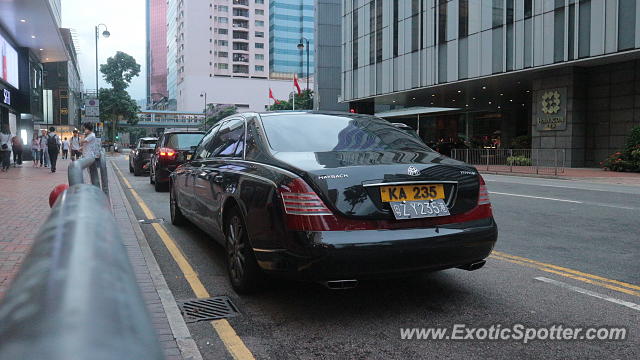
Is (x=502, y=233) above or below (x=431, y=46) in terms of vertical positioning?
below

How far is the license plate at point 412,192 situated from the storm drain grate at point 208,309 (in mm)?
1519

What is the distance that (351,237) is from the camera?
12.2 feet

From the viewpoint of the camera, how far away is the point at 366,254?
145 inches

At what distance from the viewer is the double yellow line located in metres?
4.65

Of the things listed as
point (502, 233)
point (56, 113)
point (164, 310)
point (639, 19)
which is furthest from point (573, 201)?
point (56, 113)

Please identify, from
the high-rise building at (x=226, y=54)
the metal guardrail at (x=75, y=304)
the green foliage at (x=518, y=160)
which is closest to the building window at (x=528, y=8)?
the green foliage at (x=518, y=160)

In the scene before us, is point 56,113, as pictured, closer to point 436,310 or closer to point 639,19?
point 639,19

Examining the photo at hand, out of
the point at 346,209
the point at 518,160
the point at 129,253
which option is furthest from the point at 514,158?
the point at 129,253

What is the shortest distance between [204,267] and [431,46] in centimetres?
2878

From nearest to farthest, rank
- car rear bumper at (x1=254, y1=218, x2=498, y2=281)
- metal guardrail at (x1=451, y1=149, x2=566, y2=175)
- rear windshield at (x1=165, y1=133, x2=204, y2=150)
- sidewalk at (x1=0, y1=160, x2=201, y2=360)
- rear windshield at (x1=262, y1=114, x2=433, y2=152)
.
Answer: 1. sidewalk at (x1=0, y1=160, x2=201, y2=360)
2. car rear bumper at (x1=254, y1=218, x2=498, y2=281)
3. rear windshield at (x1=262, y1=114, x2=433, y2=152)
4. rear windshield at (x1=165, y1=133, x2=204, y2=150)
5. metal guardrail at (x1=451, y1=149, x2=566, y2=175)

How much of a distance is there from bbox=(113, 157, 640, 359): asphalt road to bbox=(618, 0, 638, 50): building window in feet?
57.8

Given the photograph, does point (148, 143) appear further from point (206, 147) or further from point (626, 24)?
point (626, 24)

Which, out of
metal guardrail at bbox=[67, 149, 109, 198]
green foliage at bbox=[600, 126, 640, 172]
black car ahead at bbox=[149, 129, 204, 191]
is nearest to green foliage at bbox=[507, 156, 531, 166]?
green foliage at bbox=[600, 126, 640, 172]

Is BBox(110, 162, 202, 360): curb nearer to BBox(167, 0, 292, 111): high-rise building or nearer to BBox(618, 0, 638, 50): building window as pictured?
BBox(618, 0, 638, 50): building window
